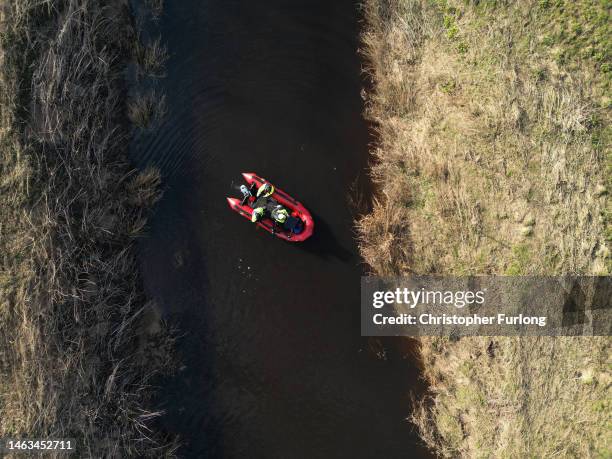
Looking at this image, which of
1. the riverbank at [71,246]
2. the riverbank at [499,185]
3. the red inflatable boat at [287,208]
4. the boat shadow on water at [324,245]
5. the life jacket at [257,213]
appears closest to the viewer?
the riverbank at [71,246]

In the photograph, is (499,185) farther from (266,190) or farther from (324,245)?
(266,190)

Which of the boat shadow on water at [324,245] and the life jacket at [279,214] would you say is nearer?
the life jacket at [279,214]

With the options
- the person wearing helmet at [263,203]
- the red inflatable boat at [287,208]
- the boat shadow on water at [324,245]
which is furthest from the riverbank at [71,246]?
the boat shadow on water at [324,245]

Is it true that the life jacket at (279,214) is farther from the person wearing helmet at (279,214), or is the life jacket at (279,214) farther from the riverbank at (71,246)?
the riverbank at (71,246)

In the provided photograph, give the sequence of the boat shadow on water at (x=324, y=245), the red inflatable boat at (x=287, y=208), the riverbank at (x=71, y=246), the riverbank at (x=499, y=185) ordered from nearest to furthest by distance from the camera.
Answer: the riverbank at (x=71, y=246), the riverbank at (x=499, y=185), the red inflatable boat at (x=287, y=208), the boat shadow on water at (x=324, y=245)

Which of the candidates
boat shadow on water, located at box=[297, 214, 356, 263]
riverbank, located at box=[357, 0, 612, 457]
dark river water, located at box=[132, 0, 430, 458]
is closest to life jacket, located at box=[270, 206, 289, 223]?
dark river water, located at box=[132, 0, 430, 458]

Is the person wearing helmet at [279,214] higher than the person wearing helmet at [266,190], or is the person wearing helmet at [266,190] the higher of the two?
the person wearing helmet at [266,190]
